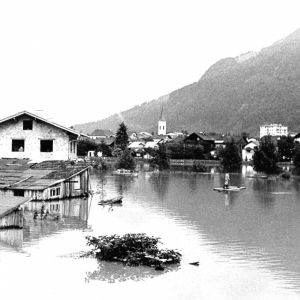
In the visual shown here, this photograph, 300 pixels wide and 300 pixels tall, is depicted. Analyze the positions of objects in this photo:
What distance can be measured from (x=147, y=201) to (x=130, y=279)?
22.3m

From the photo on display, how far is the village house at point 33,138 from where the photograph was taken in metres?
41.4

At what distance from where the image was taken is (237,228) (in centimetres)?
2870

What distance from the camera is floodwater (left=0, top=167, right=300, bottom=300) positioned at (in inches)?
690

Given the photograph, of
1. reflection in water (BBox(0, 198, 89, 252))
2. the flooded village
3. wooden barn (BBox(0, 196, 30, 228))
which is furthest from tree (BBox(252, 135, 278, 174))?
wooden barn (BBox(0, 196, 30, 228))

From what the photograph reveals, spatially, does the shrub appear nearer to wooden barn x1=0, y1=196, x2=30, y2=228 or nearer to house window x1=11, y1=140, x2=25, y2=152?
wooden barn x1=0, y1=196, x2=30, y2=228

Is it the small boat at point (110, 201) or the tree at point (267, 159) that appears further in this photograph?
the tree at point (267, 159)

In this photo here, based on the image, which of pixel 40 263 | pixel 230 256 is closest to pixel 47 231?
pixel 40 263

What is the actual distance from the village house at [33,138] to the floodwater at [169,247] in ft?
→ 14.4

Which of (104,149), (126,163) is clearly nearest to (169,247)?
(126,163)

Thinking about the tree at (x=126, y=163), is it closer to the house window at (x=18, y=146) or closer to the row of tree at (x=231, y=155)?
the row of tree at (x=231, y=155)

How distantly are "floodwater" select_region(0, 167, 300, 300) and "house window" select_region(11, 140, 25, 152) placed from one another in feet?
19.1

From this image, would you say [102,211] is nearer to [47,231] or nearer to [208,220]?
[208,220]

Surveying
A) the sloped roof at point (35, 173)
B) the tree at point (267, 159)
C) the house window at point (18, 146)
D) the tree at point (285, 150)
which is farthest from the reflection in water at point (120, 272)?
the tree at point (285, 150)

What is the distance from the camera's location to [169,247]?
76.4 feet
